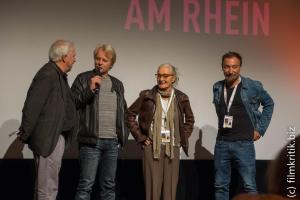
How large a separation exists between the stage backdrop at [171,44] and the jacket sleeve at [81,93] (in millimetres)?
636

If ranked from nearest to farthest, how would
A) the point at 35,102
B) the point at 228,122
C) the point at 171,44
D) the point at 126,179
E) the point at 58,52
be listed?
the point at 35,102 → the point at 58,52 → the point at 228,122 → the point at 126,179 → the point at 171,44

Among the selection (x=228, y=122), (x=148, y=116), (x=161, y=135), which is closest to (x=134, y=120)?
(x=148, y=116)

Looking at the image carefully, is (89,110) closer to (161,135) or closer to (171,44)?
(161,135)

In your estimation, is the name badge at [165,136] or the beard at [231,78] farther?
the beard at [231,78]

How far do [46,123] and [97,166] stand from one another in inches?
28.9

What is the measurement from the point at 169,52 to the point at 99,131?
4.19ft

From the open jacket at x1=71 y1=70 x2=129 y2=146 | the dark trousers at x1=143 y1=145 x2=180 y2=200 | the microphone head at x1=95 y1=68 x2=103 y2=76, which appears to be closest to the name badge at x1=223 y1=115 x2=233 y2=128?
the dark trousers at x1=143 y1=145 x2=180 y2=200

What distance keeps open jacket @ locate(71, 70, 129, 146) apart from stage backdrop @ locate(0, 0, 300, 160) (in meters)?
0.66

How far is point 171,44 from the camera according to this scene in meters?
4.36

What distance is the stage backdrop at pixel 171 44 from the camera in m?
4.00

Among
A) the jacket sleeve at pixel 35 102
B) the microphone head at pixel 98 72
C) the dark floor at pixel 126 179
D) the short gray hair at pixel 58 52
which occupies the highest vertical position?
the short gray hair at pixel 58 52

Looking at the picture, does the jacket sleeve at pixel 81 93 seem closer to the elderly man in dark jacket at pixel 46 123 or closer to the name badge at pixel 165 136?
the elderly man in dark jacket at pixel 46 123

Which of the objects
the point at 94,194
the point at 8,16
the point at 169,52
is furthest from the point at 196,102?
the point at 8,16

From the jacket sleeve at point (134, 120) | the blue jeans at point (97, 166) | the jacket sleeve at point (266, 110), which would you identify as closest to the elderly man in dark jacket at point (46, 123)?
the blue jeans at point (97, 166)
